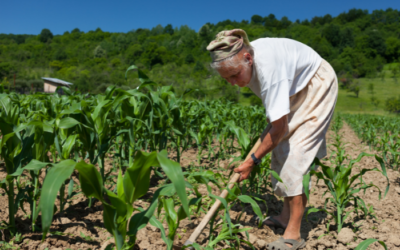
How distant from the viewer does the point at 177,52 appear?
266 feet

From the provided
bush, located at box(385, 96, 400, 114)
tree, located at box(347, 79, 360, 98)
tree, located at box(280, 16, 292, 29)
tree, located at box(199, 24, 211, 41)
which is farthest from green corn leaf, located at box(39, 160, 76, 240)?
tree, located at box(280, 16, 292, 29)

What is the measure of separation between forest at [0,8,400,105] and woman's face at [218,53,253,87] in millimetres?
50212

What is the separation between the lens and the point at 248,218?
2.43 meters

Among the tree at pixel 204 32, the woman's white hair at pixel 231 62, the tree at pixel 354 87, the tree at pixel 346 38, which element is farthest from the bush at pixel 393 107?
the tree at pixel 204 32

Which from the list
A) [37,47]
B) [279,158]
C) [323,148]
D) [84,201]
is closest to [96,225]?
[84,201]

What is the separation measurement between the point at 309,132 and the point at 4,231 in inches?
88.4

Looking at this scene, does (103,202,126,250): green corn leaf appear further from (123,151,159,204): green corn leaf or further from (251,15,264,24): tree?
(251,15,264,24): tree

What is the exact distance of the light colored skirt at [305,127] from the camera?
1.91 m

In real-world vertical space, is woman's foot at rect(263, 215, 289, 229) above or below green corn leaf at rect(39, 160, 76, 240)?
below

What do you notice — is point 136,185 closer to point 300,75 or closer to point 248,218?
point 300,75

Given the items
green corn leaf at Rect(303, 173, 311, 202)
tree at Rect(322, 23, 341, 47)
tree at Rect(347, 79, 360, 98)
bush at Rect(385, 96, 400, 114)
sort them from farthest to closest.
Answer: tree at Rect(322, 23, 341, 47), tree at Rect(347, 79, 360, 98), bush at Rect(385, 96, 400, 114), green corn leaf at Rect(303, 173, 311, 202)

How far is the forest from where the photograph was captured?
199 feet

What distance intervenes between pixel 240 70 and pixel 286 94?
1.12 ft

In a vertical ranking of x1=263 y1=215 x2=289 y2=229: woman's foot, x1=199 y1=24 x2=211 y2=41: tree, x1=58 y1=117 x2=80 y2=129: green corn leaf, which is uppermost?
x1=199 y1=24 x2=211 y2=41: tree
